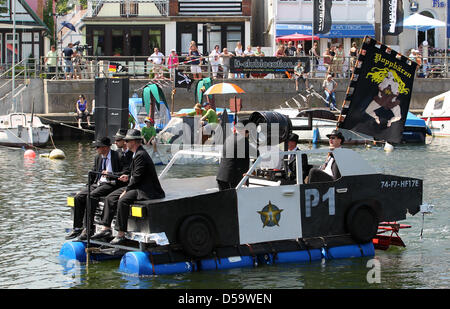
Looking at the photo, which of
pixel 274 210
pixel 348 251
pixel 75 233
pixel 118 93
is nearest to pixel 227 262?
pixel 274 210

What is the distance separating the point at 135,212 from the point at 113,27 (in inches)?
1533

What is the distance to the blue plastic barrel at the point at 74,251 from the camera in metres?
13.3

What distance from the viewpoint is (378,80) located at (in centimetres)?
1484

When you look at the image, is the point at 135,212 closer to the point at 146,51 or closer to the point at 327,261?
the point at 327,261

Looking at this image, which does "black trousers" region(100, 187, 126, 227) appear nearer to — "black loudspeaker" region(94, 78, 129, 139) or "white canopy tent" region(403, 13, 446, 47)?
"black loudspeaker" region(94, 78, 129, 139)

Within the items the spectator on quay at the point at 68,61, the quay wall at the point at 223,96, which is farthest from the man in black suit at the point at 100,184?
the spectator on quay at the point at 68,61

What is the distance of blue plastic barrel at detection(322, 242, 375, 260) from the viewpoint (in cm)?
1340

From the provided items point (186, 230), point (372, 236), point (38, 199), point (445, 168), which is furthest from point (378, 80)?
point (445, 168)

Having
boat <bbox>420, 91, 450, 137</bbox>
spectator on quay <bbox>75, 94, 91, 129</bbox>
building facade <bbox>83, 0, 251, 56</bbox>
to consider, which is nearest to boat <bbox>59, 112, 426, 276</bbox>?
spectator on quay <bbox>75, 94, 91, 129</bbox>

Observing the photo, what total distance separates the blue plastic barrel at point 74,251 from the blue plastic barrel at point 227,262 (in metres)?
2.02

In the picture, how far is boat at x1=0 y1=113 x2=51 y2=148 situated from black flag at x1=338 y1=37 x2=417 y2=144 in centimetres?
2134

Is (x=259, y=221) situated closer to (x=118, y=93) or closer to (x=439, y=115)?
(x=118, y=93)
